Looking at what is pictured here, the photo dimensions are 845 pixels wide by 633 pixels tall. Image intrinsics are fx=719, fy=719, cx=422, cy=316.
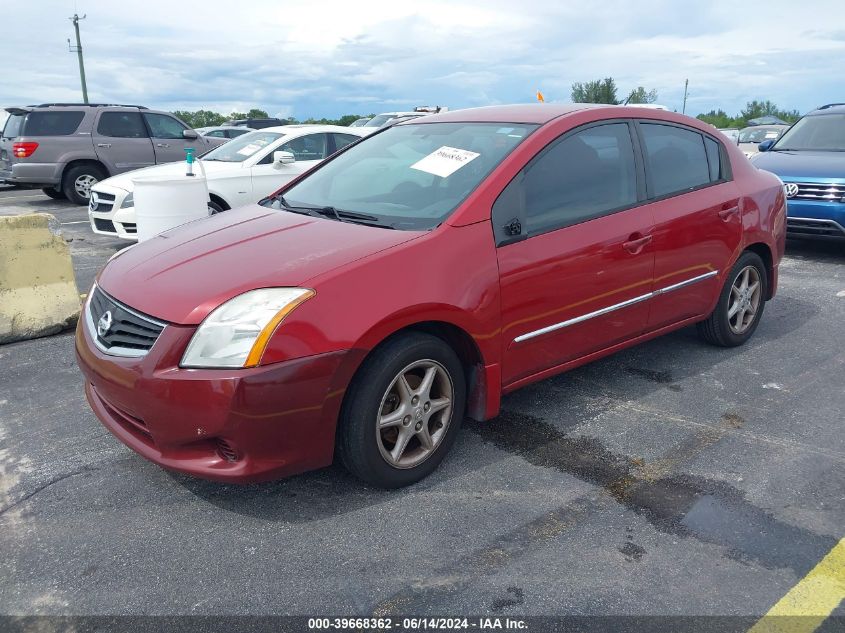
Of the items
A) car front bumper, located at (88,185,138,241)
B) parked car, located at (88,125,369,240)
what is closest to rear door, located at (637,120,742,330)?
parked car, located at (88,125,369,240)

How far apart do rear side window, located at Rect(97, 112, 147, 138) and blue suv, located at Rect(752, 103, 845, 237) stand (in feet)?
33.8

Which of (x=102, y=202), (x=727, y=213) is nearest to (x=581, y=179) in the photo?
(x=727, y=213)

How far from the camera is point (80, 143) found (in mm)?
12461

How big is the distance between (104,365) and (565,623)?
78.7 inches

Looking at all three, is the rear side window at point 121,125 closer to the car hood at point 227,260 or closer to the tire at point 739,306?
the car hood at point 227,260

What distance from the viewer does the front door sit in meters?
3.32

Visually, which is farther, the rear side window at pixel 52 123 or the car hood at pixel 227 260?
the rear side window at pixel 52 123

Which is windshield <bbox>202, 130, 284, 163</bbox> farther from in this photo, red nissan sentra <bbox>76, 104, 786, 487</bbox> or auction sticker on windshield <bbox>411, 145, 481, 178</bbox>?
auction sticker on windshield <bbox>411, 145, 481, 178</bbox>

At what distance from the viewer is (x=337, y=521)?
113 inches

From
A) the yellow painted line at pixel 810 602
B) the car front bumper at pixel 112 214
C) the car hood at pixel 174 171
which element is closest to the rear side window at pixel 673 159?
the yellow painted line at pixel 810 602

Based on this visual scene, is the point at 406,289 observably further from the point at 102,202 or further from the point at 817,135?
the point at 817,135

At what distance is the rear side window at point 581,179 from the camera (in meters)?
3.47

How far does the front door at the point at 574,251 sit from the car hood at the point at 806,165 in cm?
463

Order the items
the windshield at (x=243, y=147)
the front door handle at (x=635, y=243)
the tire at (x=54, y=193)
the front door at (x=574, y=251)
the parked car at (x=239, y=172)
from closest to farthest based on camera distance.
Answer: the front door at (x=574, y=251), the front door handle at (x=635, y=243), the parked car at (x=239, y=172), the windshield at (x=243, y=147), the tire at (x=54, y=193)
